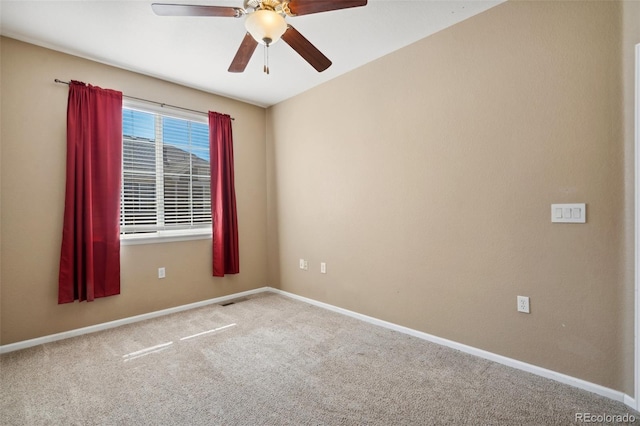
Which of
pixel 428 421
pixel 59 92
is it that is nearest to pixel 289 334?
pixel 428 421

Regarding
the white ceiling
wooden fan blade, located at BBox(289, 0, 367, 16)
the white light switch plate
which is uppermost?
the white ceiling

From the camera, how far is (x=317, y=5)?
5.70 feet

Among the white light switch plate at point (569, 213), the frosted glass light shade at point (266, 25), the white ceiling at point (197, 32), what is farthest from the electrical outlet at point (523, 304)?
the frosted glass light shade at point (266, 25)

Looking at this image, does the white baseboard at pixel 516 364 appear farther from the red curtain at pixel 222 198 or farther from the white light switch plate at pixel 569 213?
the red curtain at pixel 222 198

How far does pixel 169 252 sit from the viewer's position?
3.51 m

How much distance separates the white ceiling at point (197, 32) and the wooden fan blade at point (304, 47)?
436mm

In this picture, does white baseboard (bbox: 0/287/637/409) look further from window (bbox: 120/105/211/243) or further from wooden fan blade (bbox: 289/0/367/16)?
wooden fan blade (bbox: 289/0/367/16)

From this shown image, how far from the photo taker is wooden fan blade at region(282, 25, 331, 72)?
1.92 meters

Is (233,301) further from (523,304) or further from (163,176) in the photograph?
(523,304)

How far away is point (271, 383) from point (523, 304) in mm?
1862

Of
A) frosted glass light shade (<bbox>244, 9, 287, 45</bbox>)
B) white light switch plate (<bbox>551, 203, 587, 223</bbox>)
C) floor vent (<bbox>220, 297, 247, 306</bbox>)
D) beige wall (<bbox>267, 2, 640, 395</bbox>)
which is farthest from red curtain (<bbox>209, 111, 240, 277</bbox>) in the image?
white light switch plate (<bbox>551, 203, 587, 223</bbox>)

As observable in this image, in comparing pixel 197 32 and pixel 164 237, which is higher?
pixel 197 32

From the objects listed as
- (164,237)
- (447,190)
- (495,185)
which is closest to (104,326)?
(164,237)

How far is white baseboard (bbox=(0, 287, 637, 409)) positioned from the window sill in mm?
797
